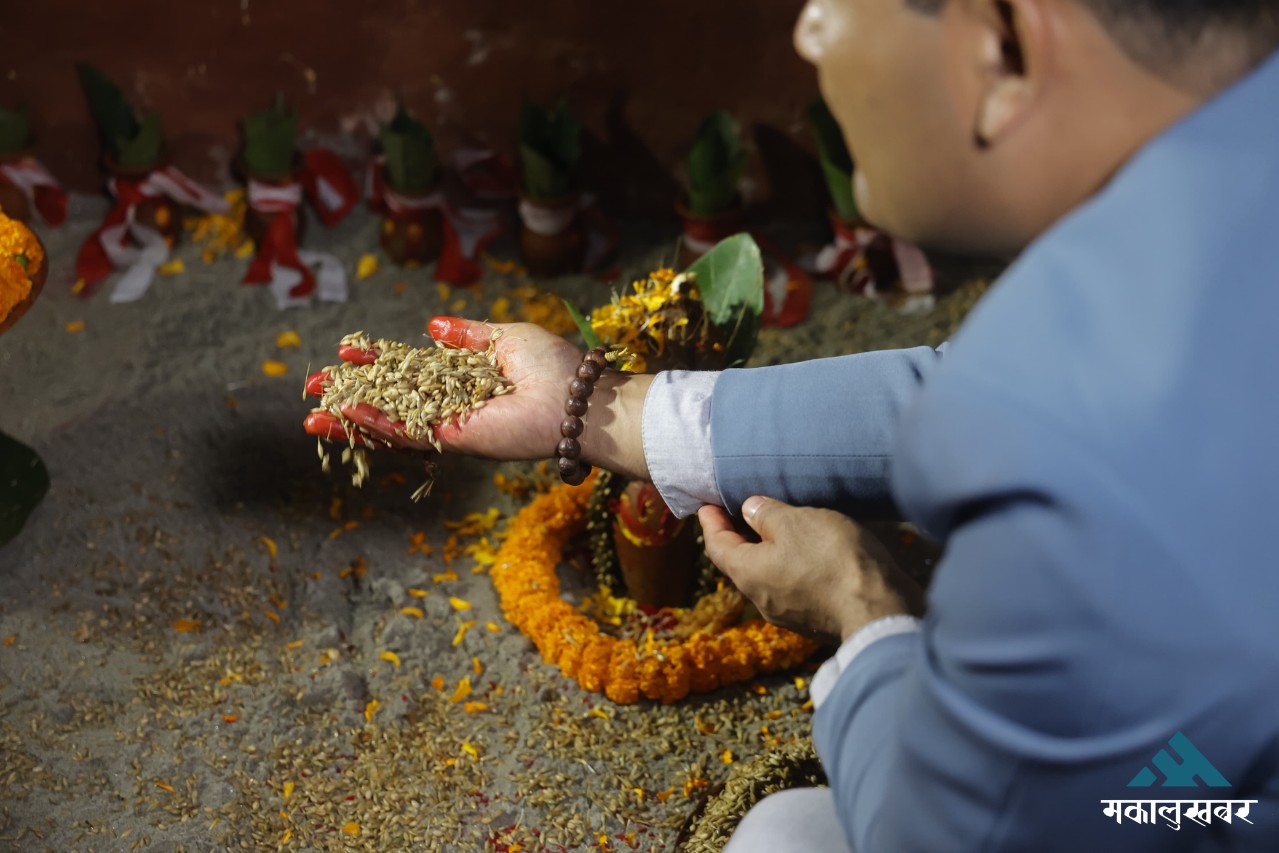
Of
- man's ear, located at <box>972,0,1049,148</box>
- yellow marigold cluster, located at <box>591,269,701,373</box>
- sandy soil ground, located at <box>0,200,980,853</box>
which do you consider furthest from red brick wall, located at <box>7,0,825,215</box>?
man's ear, located at <box>972,0,1049,148</box>

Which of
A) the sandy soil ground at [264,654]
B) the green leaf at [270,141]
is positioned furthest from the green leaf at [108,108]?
the sandy soil ground at [264,654]

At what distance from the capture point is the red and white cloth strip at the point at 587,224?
12.4 feet

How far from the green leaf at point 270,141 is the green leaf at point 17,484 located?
4.08 feet

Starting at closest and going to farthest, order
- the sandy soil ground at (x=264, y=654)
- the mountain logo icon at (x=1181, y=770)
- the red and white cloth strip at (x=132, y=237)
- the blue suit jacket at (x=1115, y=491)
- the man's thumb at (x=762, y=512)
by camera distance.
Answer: the blue suit jacket at (x=1115, y=491)
the mountain logo icon at (x=1181, y=770)
the man's thumb at (x=762, y=512)
the sandy soil ground at (x=264, y=654)
the red and white cloth strip at (x=132, y=237)

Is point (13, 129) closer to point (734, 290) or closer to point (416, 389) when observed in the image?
point (416, 389)

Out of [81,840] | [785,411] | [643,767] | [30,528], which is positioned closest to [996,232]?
[785,411]

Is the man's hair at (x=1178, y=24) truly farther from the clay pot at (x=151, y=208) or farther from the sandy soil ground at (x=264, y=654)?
the clay pot at (x=151, y=208)

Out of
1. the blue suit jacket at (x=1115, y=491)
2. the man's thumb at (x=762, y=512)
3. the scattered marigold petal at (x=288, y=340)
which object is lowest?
the scattered marigold petal at (x=288, y=340)

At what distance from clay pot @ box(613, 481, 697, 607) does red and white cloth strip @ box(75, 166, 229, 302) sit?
199cm

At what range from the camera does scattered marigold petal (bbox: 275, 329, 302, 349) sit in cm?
352

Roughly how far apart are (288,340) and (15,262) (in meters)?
1.09

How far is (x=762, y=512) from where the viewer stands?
1.74 meters

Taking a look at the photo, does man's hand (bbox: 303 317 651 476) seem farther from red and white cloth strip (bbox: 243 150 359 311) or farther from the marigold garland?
red and white cloth strip (bbox: 243 150 359 311)

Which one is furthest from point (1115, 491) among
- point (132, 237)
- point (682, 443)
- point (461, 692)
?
point (132, 237)
